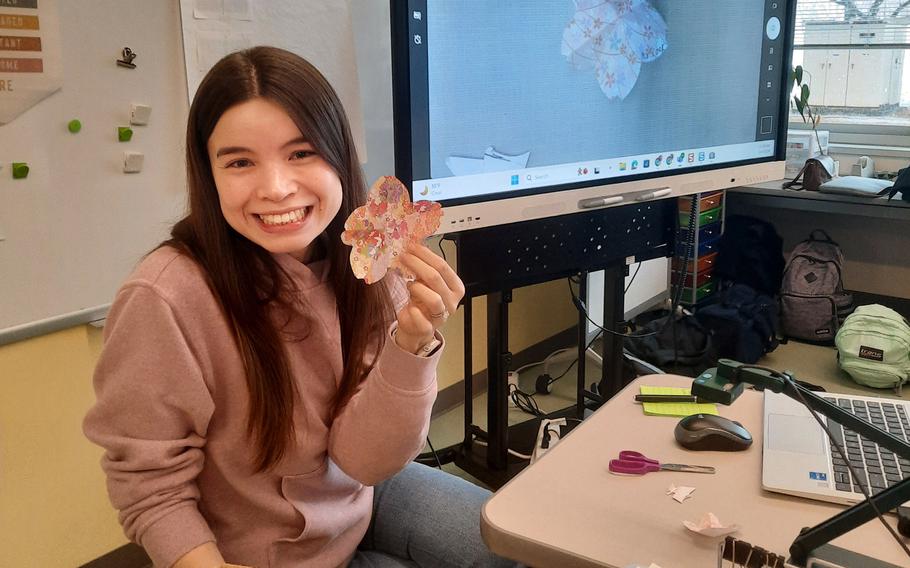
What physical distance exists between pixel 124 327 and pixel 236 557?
36 cm

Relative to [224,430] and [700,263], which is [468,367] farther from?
[700,263]

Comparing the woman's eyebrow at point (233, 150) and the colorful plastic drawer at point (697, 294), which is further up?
the woman's eyebrow at point (233, 150)

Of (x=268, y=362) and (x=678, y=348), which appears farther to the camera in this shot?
(x=678, y=348)

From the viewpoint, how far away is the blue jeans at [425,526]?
1.11m

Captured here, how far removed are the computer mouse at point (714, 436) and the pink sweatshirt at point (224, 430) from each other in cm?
35

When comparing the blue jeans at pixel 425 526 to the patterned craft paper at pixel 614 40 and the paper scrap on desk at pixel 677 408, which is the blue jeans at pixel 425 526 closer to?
the paper scrap on desk at pixel 677 408

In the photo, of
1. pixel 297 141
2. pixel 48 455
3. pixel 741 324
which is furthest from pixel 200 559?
pixel 741 324

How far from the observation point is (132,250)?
1.72 meters

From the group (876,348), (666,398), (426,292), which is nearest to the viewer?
(426,292)

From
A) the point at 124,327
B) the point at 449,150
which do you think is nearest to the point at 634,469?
the point at 124,327

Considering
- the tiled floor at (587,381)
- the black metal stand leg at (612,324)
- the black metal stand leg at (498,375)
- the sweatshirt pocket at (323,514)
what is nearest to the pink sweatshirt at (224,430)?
the sweatshirt pocket at (323,514)

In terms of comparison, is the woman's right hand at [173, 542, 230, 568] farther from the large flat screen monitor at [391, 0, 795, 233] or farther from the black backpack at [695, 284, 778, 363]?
the black backpack at [695, 284, 778, 363]

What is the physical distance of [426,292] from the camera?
94 centimetres

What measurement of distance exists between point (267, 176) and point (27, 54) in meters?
0.82
